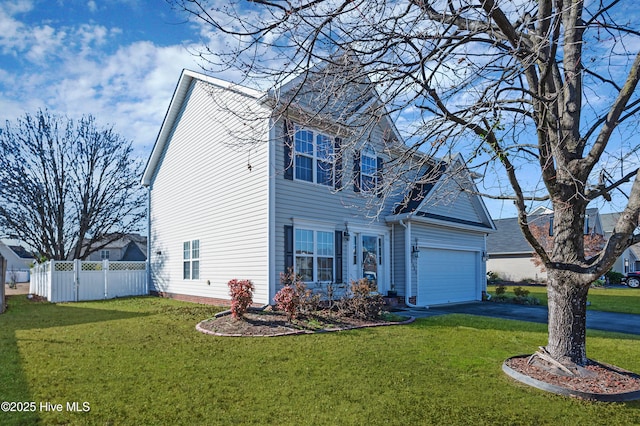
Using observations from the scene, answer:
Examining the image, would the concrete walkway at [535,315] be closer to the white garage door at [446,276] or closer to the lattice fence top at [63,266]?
the white garage door at [446,276]

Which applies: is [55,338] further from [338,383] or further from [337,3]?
[337,3]

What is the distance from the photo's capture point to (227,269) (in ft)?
42.2

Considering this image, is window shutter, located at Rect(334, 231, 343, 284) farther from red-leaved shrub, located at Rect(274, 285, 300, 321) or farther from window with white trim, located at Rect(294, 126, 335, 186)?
red-leaved shrub, located at Rect(274, 285, 300, 321)

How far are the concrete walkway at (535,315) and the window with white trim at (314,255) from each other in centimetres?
283

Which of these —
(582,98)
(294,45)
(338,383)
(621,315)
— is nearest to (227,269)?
(338,383)

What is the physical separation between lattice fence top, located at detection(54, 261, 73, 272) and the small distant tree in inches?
232

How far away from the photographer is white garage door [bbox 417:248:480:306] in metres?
15.3

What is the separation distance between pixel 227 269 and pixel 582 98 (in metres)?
10.2

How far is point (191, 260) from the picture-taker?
1509 cm

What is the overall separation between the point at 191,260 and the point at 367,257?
21.3 feet

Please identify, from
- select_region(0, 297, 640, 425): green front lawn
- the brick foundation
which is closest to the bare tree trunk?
select_region(0, 297, 640, 425): green front lawn

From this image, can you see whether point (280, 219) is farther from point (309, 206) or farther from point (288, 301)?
point (288, 301)

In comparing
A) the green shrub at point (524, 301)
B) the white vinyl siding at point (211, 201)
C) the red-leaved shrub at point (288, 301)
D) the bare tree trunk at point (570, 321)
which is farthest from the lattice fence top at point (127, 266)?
the bare tree trunk at point (570, 321)

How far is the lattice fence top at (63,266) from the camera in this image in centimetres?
1595
